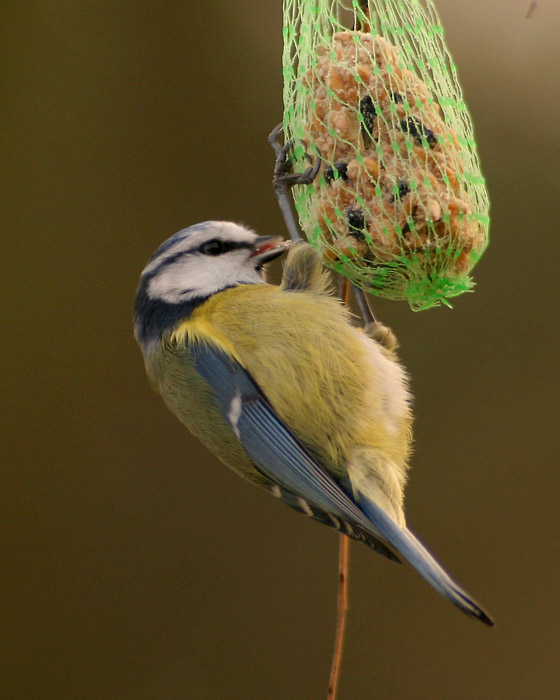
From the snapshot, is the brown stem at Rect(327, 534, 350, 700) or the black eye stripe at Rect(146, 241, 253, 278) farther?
the black eye stripe at Rect(146, 241, 253, 278)

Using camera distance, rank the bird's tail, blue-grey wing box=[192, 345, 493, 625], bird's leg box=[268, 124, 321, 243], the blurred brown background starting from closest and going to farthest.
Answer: the bird's tail
blue-grey wing box=[192, 345, 493, 625]
bird's leg box=[268, 124, 321, 243]
the blurred brown background

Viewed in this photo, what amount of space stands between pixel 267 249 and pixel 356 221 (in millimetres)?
229

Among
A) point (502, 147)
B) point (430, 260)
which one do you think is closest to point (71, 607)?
point (430, 260)

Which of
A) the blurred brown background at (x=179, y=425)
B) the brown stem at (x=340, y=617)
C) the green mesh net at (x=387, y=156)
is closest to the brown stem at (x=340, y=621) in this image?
the brown stem at (x=340, y=617)

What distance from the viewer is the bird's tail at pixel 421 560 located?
1332mm

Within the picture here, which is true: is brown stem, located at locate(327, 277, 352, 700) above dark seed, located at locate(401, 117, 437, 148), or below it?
below

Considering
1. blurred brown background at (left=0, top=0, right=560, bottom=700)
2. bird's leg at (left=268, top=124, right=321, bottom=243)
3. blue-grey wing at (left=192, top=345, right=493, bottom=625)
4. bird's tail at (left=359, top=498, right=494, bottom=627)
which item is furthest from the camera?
blurred brown background at (left=0, top=0, right=560, bottom=700)

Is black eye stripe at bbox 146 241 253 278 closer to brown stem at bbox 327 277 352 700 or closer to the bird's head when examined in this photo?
the bird's head

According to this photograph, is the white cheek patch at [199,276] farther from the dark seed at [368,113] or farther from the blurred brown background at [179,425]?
the blurred brown background at [179,425]

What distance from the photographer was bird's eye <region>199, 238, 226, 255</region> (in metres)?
1.74

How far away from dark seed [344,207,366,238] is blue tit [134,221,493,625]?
110 millimetres

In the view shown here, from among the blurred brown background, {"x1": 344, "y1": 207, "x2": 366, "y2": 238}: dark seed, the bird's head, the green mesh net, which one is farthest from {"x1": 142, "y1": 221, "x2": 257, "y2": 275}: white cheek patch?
the blurred brown background

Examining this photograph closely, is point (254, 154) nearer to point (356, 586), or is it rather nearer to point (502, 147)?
point (502, 147)

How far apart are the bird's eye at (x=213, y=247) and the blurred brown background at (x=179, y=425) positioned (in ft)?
3.74
